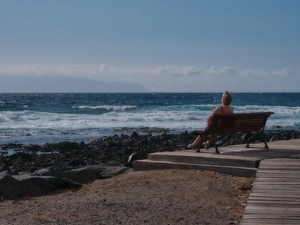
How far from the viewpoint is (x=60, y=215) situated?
6.72 meters

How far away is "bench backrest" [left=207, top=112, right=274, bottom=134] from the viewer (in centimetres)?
989

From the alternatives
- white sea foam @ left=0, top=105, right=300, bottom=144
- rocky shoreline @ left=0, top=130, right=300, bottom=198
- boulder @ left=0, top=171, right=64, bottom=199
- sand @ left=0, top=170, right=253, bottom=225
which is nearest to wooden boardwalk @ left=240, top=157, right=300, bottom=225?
sand @ left=0, top=170, right=253, bottom=225

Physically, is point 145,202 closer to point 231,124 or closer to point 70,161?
point 231,124

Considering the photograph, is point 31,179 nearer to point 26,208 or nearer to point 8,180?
point 8,180

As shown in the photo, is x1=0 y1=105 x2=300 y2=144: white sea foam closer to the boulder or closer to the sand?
the boulder

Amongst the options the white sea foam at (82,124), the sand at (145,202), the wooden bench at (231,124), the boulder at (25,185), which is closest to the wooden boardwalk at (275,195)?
the sand at (145,202)

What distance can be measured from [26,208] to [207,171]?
9.52 feet

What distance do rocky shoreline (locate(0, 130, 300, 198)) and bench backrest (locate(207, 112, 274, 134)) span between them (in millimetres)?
1854

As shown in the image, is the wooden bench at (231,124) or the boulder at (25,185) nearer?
the boulder at (25,185)

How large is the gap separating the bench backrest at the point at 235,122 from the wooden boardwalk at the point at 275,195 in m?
1.36

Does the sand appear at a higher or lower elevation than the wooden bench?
lower

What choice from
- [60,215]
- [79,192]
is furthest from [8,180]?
[60,215]

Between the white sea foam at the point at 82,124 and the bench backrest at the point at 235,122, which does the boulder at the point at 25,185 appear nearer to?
the bench backrest at the point at 235,122

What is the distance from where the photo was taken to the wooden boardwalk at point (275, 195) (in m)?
5.72
